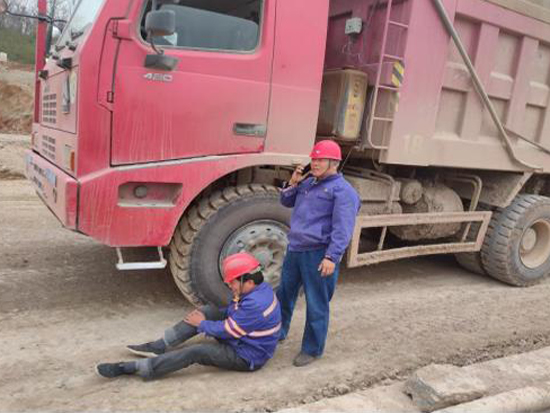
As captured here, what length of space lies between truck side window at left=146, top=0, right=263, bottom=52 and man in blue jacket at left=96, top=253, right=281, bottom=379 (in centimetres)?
156

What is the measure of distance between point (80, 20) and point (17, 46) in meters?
30.4

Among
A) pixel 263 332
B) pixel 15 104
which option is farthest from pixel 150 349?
pixel 15 104

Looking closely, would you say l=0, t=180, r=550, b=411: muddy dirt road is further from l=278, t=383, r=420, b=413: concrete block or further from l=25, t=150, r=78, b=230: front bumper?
l=25, t=150, r=78, b=230: front bumper

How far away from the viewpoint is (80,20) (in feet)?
13.2

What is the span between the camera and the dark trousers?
10.0 feet

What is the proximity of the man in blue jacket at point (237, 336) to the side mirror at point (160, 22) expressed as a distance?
4.84 feet

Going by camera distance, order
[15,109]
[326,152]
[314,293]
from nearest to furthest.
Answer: [326,152], [314,293], [15,109]

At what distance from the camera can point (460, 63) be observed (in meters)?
4.69

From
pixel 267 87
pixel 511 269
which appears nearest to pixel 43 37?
pixel 267 87

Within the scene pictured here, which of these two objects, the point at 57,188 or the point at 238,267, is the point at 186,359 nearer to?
the point at 238,267

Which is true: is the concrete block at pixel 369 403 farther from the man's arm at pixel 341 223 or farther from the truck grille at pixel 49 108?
the truck grille at pixel 49 108

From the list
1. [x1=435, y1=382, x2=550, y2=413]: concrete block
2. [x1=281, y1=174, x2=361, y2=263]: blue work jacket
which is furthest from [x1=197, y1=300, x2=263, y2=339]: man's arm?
[x1=435, y1=382, x2=550, y2=413]: concrete block

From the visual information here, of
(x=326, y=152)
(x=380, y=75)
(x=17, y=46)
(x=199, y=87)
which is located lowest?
(x=326, y=152)

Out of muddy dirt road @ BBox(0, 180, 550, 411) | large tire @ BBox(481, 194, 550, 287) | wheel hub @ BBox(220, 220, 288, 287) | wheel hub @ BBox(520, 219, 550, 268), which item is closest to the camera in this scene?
muddy dirt road @ BBox(0, 180, 550, 411)
